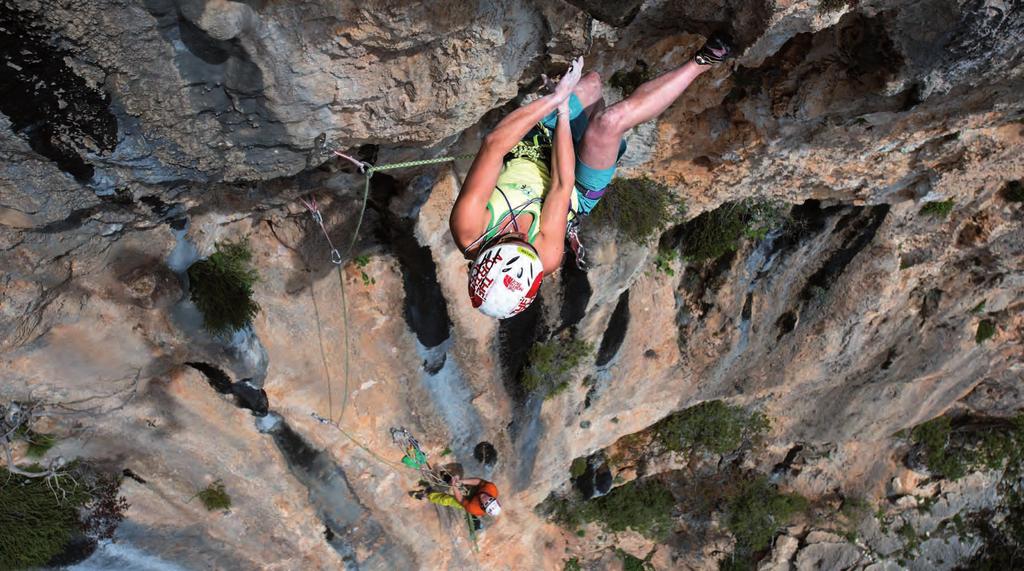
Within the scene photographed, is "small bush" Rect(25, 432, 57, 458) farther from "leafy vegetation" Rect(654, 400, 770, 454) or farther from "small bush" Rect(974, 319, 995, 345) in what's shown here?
"small bush" Rect(974, 319, 995, 345)

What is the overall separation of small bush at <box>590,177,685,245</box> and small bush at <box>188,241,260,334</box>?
122 inches

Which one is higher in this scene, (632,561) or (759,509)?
(759,509)

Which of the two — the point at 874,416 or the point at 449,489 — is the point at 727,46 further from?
the point at 874,416

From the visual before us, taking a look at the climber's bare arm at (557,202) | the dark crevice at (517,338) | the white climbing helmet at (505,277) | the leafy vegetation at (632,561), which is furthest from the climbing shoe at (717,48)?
the leafy vegetation at (632,561)

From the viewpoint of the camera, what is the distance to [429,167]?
4715 millimetres

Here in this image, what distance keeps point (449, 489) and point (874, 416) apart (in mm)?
6630

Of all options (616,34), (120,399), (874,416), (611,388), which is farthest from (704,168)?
(874,416)

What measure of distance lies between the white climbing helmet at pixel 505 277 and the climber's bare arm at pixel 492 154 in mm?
202

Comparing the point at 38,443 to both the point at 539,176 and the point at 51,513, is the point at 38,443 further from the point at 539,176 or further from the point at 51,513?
the point at 539,176

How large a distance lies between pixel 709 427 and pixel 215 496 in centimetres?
692

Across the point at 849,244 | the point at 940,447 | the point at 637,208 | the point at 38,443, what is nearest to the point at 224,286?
the point at 38,443

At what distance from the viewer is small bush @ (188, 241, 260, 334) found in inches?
194

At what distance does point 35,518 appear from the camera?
5719 mm

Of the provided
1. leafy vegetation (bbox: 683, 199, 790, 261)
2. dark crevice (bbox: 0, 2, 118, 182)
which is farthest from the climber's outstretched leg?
leafy vegetation (bbox: 683, 199, 790, 261)
